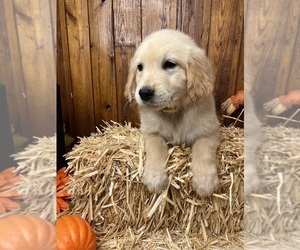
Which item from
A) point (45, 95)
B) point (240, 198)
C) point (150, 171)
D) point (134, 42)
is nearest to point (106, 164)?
point (150, 171)

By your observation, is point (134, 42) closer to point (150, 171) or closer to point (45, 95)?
point (150, 171)

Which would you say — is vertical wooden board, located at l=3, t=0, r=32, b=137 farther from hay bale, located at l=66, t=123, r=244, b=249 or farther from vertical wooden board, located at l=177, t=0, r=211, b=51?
vertical wooden board, located at l=177, t=0, r=211, b=51

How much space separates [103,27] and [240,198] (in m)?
1.49

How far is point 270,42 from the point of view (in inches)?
29.8

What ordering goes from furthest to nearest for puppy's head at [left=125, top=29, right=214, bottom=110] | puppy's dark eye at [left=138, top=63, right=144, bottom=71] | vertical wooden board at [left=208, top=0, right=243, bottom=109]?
vertical wooden board at [left=208, top=0, right=243, bottom=109]
puppy's dark eye at [left=138, top=63, right=144, bottom=71]
puppy's head at [left=125, top=29, right=214, bottom=110]

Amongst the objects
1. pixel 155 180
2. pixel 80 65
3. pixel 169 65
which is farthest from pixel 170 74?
pixel 80 65

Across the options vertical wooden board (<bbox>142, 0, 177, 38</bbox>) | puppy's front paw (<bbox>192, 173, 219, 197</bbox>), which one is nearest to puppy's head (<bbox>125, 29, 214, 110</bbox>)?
puppy's front paw (<bbox>192, 173, 219, 197</bbox>)

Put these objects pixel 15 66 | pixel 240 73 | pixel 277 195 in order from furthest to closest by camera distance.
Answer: pixel 240 73 → pixel 277 195 → pixel 15 66

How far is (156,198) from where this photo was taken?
1453mm

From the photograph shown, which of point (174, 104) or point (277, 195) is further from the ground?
point (174, 104)

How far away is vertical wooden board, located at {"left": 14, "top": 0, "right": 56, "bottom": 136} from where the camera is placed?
662 millimetres

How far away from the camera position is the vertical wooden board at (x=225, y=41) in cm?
204

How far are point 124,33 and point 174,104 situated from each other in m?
0.92

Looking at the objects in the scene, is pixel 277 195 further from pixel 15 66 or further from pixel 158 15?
pixel 158 15
